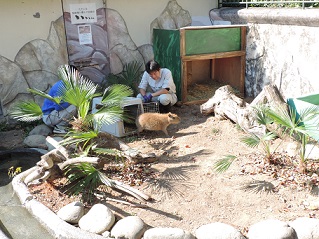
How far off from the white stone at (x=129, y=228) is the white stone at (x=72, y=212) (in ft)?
1.44

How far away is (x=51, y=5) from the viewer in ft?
24.4

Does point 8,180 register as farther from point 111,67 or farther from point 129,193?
point 111,67

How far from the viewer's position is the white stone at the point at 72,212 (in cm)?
403

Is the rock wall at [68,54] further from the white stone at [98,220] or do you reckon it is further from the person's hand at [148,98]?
the white stone at [98,220]

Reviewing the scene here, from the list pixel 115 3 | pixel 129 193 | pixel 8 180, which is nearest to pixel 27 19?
pixel 115 3

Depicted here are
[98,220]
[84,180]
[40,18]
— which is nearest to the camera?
[98,220]

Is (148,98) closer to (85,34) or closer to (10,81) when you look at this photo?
(85,34)

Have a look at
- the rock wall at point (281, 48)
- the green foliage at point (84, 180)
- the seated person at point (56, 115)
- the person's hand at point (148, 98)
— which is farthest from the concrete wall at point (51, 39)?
the green foliage at point (84, 180)

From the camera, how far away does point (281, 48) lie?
7.27 metres

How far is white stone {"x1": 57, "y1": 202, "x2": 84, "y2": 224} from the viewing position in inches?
159

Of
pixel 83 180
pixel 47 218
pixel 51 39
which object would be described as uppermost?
pixel 51 39

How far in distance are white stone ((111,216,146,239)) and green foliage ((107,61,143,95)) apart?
4294 mm

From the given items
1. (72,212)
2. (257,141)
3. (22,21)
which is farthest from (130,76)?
(72,212)

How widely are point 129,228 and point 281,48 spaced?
489cm
